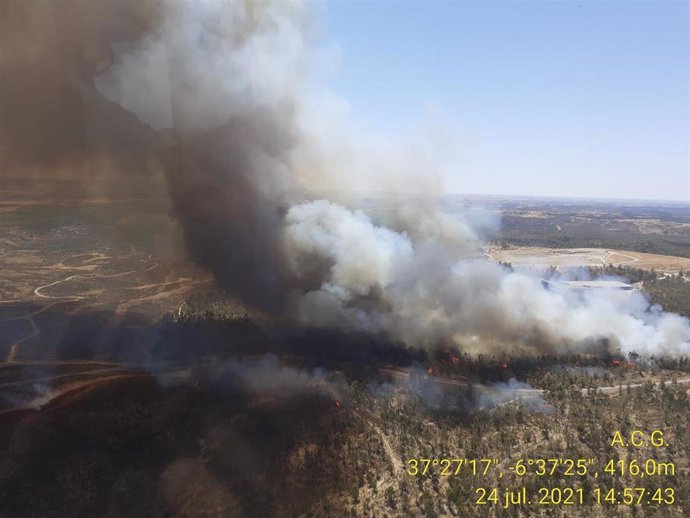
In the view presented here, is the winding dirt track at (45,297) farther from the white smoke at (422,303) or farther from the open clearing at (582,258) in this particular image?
the open clearing at (582,258)

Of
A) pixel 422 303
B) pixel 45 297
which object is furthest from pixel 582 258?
pixel 45 297

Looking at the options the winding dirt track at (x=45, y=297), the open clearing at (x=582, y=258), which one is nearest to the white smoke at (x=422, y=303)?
the winding dirt track at (x=45, y=297)

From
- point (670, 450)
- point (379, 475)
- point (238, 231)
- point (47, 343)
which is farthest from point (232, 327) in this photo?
point (670, 450)

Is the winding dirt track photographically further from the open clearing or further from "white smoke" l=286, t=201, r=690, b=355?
the open clearing

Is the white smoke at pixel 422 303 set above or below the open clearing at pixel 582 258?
above

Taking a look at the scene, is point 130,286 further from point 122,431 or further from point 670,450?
point 670,450

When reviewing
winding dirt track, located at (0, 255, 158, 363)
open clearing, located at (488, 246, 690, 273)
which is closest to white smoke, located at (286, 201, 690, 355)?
winding dirt track, located at (0, 255, 158, 363)

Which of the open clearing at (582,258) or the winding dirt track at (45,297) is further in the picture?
the open clearing at (582,258)

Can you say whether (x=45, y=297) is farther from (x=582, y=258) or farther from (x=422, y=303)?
(x=582, y=258)
